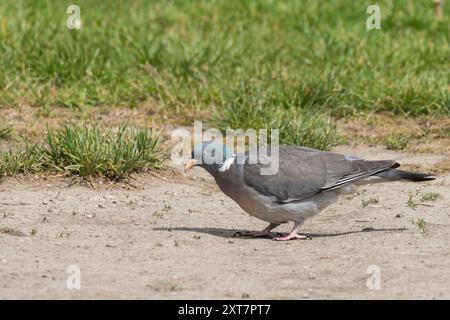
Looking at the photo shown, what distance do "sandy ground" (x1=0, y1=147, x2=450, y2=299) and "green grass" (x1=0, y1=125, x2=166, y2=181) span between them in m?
0.13

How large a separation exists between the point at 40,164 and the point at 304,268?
272 centimetres

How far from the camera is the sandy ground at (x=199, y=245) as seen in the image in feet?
19.3

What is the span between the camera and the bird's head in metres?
7.13

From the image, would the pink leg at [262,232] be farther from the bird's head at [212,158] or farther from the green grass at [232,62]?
the green grass at [232,62]

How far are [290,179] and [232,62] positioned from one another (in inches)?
154

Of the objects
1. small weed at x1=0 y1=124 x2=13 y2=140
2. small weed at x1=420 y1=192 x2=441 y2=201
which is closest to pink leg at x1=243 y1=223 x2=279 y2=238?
small weed at x1=420 y1=192 x2=441 y2=201

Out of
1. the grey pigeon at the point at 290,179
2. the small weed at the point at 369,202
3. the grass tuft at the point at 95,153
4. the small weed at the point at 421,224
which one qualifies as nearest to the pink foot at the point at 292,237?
the grey pigeon at the point at 290,179

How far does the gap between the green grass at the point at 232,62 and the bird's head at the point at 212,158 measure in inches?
78.1

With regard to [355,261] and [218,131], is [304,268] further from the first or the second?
[218,131]

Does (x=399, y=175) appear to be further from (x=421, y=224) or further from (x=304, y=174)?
(x=304, y=174)

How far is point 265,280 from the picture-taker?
19.9 ft

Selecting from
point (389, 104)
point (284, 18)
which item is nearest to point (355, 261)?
point (389, 104)

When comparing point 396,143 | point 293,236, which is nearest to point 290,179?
point 293,236

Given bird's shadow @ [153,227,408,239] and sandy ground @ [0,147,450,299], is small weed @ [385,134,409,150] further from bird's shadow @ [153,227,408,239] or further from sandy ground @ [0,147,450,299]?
bird's shadow @ [153,227,408,239]
